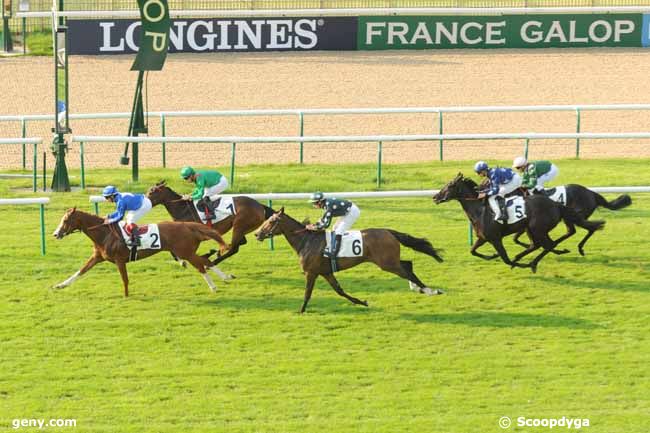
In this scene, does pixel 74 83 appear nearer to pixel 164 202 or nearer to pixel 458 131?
pixel 458 131

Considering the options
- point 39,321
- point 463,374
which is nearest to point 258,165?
point 39,321

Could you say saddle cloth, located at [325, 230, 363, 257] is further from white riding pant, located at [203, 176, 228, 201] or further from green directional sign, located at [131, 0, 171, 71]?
green directional sign, located at [131, 0, 171, 71]

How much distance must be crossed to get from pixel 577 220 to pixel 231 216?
3.46 m

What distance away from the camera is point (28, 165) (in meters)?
19.8

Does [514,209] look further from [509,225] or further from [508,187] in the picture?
[508,187]

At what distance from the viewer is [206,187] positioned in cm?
1463

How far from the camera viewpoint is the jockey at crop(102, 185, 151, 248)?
13.4 meters

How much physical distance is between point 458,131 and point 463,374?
1093 centimetres

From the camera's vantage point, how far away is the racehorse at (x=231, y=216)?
14.4 metres

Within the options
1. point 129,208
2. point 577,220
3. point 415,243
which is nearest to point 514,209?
point 577,220

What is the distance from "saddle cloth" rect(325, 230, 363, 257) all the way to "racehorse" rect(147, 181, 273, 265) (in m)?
1.54

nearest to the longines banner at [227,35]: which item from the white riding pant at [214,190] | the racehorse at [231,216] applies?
the white riding pant at [214,190]

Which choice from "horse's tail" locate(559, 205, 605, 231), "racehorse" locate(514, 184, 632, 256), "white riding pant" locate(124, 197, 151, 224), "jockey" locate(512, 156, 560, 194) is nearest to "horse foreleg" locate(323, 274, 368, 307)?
"white riding pant" locate(124, 197, 151, 224)

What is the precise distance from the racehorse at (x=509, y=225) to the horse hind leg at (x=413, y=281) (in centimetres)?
113
